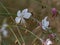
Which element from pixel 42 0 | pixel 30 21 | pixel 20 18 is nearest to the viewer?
pixel 20 18

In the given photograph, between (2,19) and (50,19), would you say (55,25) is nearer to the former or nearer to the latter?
(50,19)

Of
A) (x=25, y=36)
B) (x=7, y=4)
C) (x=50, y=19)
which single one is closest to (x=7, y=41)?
(x=25, y=36)

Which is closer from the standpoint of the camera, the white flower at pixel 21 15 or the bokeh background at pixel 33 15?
the white flower at pixel 21 15

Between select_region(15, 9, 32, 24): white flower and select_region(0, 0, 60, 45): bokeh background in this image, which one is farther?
select_region(0, 0, 60, 45): bokeh background

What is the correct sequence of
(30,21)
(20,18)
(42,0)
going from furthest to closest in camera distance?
(42,0), (30,21), (20,18)

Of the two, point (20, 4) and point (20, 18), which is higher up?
point (20, 4)

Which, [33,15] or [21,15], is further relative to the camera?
[33,15]

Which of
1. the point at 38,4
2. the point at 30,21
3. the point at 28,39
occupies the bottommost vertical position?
the point at 28,39

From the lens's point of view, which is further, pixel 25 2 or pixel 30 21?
pixel 25 2

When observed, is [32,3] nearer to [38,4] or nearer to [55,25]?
[38,4]
